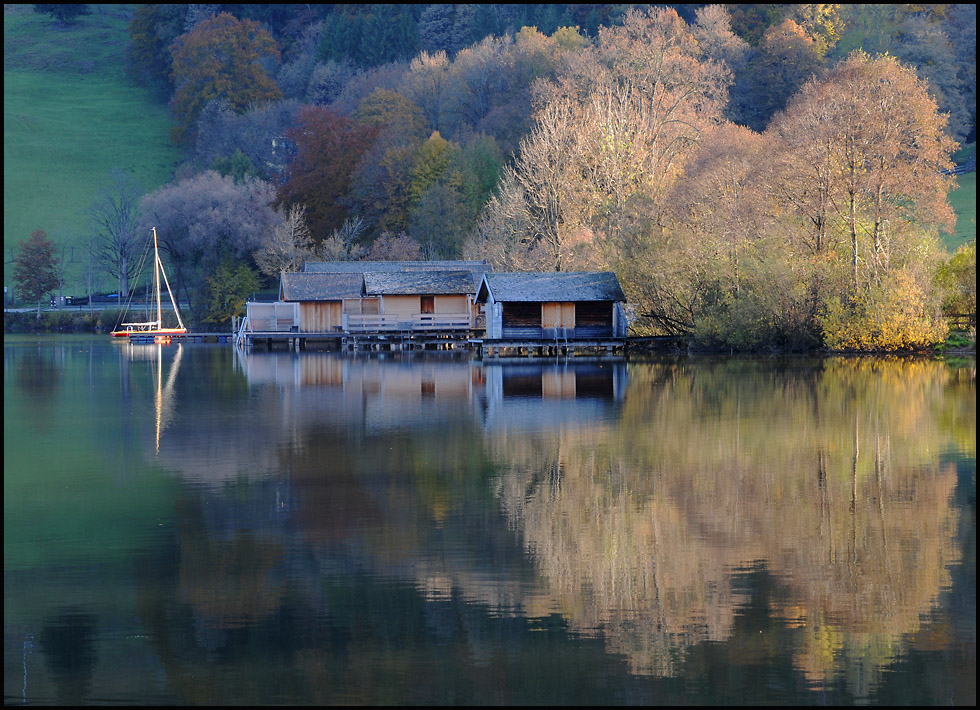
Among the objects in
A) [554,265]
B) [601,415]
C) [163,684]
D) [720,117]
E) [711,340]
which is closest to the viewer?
[163,684]

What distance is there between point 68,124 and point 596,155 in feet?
236

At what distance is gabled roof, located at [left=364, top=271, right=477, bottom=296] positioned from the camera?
62.4 m

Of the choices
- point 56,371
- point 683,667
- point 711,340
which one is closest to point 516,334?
point 711,340

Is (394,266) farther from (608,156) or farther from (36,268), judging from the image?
(36,268)

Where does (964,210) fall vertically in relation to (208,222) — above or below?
below

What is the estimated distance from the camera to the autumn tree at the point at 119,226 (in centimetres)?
9388

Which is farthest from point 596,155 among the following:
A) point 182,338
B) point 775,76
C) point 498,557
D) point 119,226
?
point 498,557

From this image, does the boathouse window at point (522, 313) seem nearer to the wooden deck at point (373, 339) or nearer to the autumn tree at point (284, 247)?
the wooden deck at point (373, 339)

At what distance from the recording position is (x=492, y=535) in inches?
602

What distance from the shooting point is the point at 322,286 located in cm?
6612

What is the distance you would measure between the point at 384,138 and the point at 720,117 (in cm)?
2654

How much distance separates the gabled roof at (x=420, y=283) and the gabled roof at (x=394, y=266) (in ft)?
7.60

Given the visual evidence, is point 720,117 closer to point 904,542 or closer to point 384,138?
point 384,138

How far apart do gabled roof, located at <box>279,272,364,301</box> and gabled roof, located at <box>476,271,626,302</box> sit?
13589 mm
